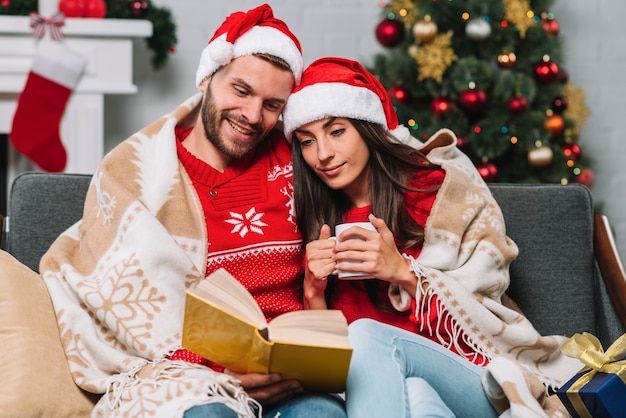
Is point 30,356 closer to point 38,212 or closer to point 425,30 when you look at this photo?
point 38,212

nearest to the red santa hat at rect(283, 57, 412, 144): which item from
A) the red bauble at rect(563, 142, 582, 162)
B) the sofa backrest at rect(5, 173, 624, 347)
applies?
the sofa backrest at rect(5, 173, 624, 347)

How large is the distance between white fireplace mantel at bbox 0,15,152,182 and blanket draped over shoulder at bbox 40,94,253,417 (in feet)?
4.75

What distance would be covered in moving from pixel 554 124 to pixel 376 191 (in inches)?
67.5

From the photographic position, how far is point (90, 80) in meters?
3.33

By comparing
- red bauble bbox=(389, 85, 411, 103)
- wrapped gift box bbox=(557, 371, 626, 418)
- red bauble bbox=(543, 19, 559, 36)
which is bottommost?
wrapped gift box bbox=(557, 371, 626, 418)

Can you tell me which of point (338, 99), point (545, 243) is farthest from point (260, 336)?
point (545, 243)

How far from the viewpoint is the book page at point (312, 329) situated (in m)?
1.34

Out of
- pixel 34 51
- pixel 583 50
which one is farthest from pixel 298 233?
pixel 583 50

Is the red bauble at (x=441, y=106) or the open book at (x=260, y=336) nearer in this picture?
the open book at (x=260, y=336)

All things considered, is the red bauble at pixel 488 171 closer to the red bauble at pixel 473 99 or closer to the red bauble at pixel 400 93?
the red bauble at pixel 473 99

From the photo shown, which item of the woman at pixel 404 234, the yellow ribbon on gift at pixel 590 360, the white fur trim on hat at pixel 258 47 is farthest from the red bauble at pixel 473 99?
the yellow ribbon on gift at pixel 590 360

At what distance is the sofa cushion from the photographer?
1545mm

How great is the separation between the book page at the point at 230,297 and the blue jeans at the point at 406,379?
0.23 m

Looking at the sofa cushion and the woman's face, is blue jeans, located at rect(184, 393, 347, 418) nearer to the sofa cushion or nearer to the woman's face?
the sofa cushion
